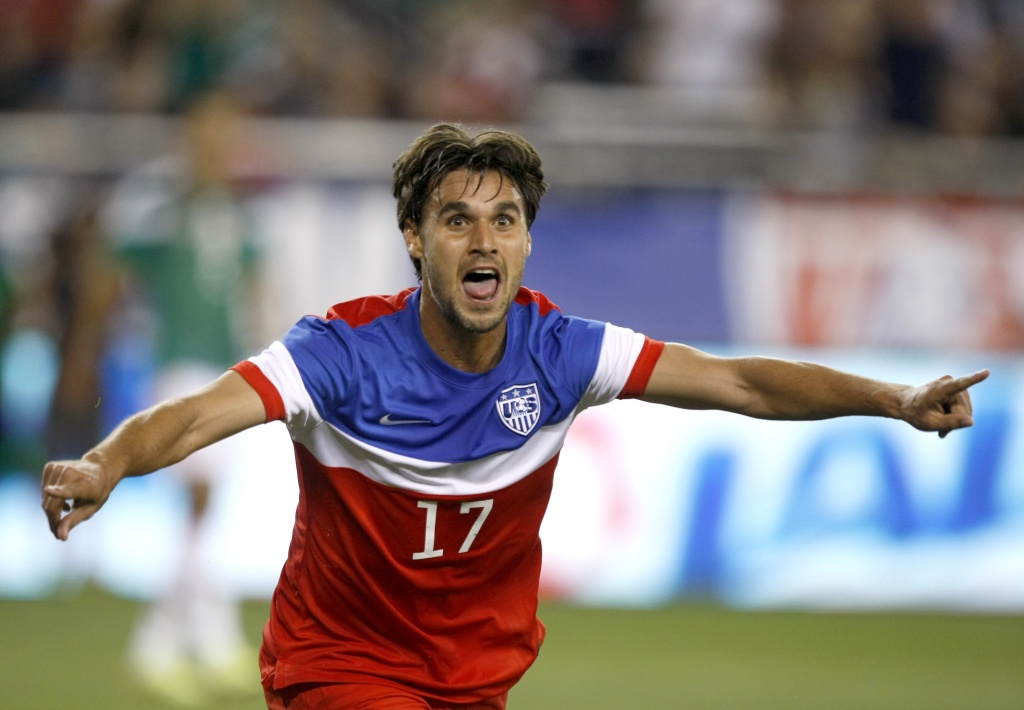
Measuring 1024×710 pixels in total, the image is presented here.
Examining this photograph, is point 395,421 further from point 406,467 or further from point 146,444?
point 146,444

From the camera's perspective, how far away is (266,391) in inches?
156

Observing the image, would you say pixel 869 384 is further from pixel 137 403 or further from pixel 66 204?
pixel 66 204

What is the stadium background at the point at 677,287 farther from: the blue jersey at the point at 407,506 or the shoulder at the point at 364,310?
the shoulder at the point at 364,310

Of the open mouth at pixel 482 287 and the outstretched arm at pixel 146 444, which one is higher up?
the open mouth at pixel 482 287

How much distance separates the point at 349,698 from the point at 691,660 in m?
4.28

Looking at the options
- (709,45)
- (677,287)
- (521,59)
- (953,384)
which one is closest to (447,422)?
(953,384)

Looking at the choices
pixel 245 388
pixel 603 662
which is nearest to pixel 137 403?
pixel 603 662

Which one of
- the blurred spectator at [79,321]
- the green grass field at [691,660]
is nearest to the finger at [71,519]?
the green grass field at [691,660]

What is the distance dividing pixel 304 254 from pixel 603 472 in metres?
2.42

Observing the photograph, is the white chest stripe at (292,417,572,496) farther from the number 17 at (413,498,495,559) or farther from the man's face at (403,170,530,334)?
the man's face at (403,170,530,334)

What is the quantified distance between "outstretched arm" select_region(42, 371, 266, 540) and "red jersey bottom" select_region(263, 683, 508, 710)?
0.77 meters

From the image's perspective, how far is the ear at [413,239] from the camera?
448 centimetres

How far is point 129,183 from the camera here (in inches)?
411

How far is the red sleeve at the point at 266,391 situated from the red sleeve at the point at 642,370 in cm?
104
